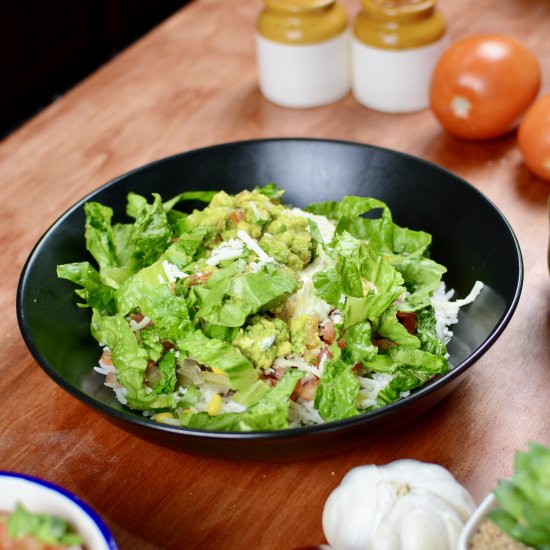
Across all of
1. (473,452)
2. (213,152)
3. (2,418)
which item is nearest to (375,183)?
(213,152)

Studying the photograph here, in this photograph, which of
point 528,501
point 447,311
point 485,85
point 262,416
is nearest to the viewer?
point 528,501

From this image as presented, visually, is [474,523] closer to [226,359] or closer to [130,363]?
[226,359]

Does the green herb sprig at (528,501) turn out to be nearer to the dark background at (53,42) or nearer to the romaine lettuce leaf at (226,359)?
the romaine lettuce leaf at (226,359)

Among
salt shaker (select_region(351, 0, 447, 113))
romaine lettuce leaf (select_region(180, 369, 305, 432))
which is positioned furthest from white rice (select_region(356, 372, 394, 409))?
salt shaker (select_region(351, 0, 447, 113))

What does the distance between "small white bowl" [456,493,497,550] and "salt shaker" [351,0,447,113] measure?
5.20 ft

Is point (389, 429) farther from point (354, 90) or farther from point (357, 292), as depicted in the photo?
point (354, 90)

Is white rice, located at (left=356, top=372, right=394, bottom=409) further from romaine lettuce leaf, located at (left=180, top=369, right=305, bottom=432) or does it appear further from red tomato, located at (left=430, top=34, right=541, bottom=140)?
red tomato, located at (left=430, top=34, right=541, bottom=140)

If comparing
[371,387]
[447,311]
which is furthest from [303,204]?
[371,387]

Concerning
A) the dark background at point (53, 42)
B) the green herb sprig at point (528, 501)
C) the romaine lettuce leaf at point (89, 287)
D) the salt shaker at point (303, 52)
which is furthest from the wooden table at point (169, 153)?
the dark background at point (53, 42)

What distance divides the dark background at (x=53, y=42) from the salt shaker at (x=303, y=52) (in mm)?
2097

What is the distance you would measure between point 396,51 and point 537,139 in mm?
524

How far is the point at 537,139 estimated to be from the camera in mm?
2008

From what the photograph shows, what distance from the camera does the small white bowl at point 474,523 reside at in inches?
39.0

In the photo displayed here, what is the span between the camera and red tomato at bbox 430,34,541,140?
7.04 feet
